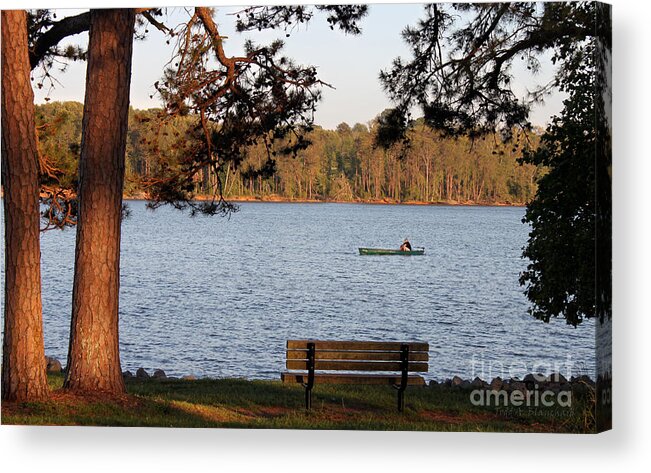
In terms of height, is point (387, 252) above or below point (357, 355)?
above

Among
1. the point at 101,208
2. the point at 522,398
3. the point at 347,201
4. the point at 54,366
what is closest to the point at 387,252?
the point at 347,201

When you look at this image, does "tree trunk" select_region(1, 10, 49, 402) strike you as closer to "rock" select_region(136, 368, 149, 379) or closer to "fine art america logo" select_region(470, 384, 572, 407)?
"rock" select_region(136, 368, 149, 379)

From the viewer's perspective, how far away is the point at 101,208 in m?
11.6

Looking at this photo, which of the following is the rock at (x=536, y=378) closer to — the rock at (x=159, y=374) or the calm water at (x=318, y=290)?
the calm water at (x=318, y=290)

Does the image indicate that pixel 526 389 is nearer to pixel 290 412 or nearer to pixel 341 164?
pixel 290 412

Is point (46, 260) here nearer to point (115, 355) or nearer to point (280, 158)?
point (115, 355)

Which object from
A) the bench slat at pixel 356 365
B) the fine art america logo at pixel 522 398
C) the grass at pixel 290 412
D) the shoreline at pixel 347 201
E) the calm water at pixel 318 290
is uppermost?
the shoreline at pixel 347 201

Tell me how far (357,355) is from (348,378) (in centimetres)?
22

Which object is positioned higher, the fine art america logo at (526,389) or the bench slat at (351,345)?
the bench slat at (351,345)

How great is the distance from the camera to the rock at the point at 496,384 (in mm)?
11484

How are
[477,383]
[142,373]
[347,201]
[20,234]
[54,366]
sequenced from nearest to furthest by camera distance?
[20,234], [477,383], [54,366], [142,373], [347,201]

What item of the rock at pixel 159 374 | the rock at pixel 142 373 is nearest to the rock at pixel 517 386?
the rock at pixel 159 374

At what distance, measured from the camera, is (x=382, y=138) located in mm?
12234

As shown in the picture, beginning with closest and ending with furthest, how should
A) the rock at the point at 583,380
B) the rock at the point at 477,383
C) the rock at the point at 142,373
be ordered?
the rock at the point at 583,380
the rock at the point at 477,383
the rock at the point at 142,373
